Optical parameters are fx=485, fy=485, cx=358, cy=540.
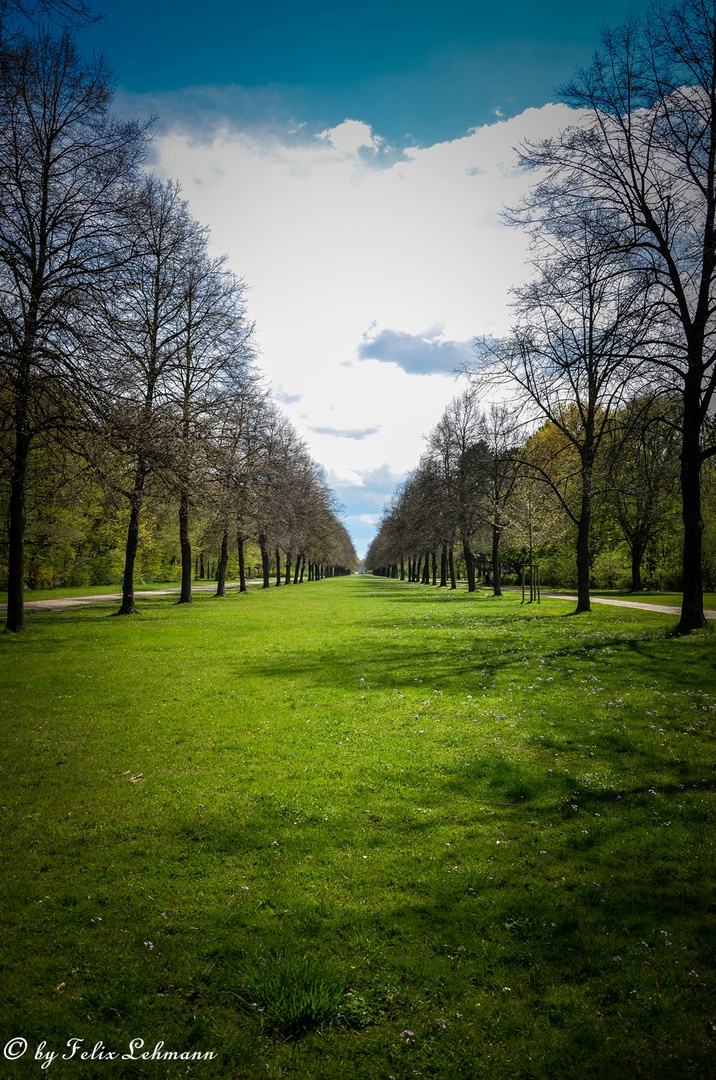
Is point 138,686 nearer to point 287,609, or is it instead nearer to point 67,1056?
point 67,1056

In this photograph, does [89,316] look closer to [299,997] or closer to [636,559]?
[299,997]

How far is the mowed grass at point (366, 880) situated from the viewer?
9.29 ft

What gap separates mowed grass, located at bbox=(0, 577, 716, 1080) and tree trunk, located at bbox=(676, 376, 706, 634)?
16.3ft

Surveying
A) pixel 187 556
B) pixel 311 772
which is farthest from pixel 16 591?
pixel 311 772

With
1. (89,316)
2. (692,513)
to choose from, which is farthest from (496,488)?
(89,316)

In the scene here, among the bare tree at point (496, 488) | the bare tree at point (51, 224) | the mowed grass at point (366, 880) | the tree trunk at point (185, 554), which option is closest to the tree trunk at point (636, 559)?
the bare tree at point (496, 488)

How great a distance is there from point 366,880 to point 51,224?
18.0 meters

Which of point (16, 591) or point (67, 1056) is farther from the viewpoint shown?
point (16, 591)

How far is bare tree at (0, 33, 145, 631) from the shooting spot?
10.8 m

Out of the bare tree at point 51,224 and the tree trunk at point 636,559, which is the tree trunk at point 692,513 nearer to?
the bare tree at point 51,224

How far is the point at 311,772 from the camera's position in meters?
6.30

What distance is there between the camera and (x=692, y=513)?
14.1m

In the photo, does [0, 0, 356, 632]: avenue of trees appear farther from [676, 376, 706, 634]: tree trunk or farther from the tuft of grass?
[676, 376, 706, 634]: tree trunk

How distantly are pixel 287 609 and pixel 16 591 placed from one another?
13.2 meters
